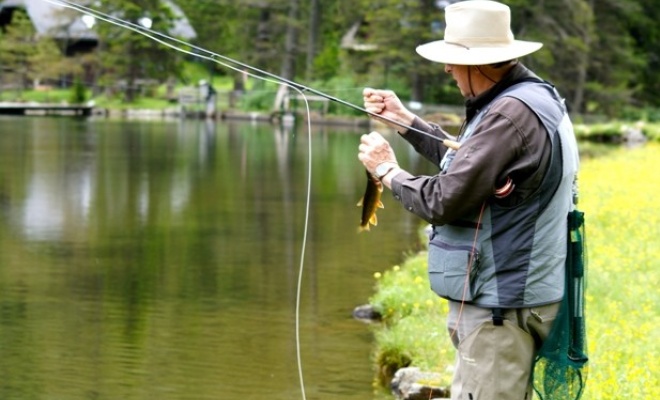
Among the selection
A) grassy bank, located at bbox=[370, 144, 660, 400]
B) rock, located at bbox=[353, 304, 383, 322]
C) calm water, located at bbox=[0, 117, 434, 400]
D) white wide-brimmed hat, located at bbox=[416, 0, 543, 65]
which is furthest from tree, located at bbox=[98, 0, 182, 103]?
white wide-brimmed hat, located at bbox=[416, 0, 543, 65]

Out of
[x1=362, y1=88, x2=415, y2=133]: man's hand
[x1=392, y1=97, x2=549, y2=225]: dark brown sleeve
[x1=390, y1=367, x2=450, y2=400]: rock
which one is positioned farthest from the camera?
[x1=390, y1=367, x2=450, y2=400]: rock

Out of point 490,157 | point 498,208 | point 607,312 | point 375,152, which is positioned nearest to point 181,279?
point 607,312

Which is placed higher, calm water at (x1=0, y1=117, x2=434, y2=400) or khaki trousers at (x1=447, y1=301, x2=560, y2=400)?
khaki trousers at (x1=447, y1=301, x2=560, y2=400)

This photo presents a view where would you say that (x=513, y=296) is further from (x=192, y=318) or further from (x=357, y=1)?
(x=357, y=1)

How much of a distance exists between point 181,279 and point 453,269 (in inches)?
342

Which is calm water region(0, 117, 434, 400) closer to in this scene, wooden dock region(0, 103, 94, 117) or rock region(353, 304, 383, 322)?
rock region(353, 304, 383, 322)

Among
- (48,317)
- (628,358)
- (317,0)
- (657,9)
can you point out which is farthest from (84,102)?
(628,358)

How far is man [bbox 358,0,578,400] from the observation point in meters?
3.92

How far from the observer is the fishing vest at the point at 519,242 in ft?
13.1

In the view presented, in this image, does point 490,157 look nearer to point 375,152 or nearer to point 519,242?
point 519,242

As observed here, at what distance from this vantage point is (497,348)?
4020mm

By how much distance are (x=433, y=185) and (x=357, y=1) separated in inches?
2312

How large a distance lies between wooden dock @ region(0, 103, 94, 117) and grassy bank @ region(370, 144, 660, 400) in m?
41.8

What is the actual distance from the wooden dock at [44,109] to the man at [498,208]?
50.7 metres
